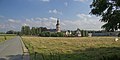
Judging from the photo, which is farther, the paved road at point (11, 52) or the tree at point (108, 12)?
the paved road at point (11, 52)

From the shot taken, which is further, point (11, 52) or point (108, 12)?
point (11, 52)

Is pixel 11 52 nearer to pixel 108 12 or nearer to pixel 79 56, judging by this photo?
pixel 79 56

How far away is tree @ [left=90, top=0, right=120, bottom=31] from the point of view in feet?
49.3

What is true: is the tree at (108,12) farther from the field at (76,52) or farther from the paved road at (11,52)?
the paved road at (11,52)

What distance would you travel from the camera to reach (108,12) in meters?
15.8

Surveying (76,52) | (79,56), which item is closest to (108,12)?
(79,56)

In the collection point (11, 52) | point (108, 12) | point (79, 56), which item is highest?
point (108, 12)

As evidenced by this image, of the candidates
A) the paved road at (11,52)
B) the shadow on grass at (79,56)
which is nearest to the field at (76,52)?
the shadow on grass at (79,56)

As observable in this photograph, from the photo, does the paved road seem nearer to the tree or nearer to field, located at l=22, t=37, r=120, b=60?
field, located at l=22, t=37, r=120, b=60

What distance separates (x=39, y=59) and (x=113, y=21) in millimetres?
7510

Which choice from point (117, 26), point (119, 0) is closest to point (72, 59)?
point (117, 26)

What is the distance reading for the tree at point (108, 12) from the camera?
15039 millimetres

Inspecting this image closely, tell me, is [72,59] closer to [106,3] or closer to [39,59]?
[39,59]

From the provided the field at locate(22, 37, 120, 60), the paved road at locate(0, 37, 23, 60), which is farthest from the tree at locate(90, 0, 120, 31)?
the paved road at locate(0, 37, 23, 60)
